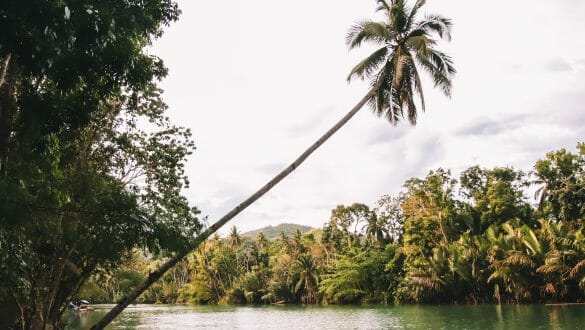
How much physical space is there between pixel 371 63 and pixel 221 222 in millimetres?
6698

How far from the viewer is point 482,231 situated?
39781mm

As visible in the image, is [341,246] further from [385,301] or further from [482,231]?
[482,231]

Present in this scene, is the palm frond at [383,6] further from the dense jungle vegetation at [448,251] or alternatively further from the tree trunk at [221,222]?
the dense jungle vegetation at [448,251]

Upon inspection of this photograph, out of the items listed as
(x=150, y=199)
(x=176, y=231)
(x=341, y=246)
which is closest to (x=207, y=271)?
(x=341, y=246)

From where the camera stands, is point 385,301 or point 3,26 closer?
point 3,26

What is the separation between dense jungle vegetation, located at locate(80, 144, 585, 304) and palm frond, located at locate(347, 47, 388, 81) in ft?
35.2

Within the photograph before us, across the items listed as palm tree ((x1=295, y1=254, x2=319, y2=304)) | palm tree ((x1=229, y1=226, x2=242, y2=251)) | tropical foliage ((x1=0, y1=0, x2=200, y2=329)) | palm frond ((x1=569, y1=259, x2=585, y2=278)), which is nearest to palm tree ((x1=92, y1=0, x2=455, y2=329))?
tropical foliage ((x1=0, y1=0, x2=200, y2=329))

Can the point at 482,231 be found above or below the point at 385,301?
above

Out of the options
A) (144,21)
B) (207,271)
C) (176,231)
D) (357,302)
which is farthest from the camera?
(207,271)

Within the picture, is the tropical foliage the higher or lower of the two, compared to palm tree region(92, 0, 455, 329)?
lower

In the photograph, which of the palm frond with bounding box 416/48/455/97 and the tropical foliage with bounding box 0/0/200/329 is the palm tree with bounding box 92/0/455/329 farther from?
the tropical foliage with bounding box 0/0/200/329

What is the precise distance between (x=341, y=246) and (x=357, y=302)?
24.7 ft

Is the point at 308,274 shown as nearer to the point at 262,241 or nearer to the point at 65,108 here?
the point at 262,241

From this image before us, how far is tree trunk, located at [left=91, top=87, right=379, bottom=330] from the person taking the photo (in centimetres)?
770
